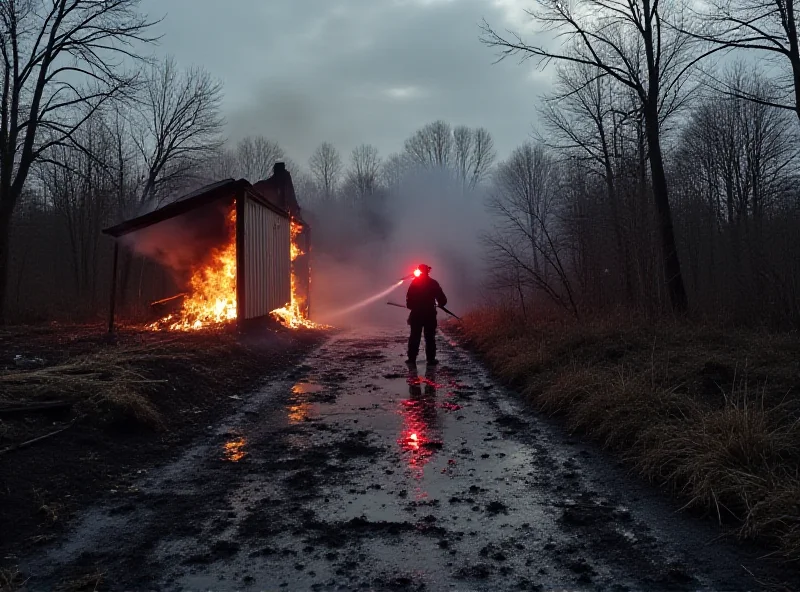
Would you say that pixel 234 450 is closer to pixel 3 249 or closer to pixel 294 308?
pixel 294 308

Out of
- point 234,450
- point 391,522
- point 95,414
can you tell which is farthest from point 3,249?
point 391,522

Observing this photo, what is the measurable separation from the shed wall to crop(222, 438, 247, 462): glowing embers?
336 inches

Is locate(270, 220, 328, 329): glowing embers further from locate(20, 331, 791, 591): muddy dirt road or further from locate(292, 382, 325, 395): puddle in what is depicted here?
locate(20, 331, 791, 591): muddy dirt road

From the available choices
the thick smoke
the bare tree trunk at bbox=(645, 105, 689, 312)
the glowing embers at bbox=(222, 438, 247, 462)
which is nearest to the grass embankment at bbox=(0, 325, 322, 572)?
the glowing embers at bbox=(222, 438, 247, 462)

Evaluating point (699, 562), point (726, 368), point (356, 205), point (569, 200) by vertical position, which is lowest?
point (699, 562)

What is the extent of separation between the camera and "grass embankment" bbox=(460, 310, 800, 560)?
3.69 metres

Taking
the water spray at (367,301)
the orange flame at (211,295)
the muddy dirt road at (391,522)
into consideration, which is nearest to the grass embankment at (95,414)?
the muddy dirt road at (391,522)

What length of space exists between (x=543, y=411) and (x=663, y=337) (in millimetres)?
3982

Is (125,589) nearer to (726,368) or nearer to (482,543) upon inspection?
(482,543)

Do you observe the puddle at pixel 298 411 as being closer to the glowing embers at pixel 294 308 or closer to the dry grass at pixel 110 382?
Result: the dry grass at pixel 110 382

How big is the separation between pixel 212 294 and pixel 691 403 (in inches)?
522

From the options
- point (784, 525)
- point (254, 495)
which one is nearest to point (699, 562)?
point (784, 525)

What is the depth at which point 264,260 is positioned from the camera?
53.3 feet

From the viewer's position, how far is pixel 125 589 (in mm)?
2771
